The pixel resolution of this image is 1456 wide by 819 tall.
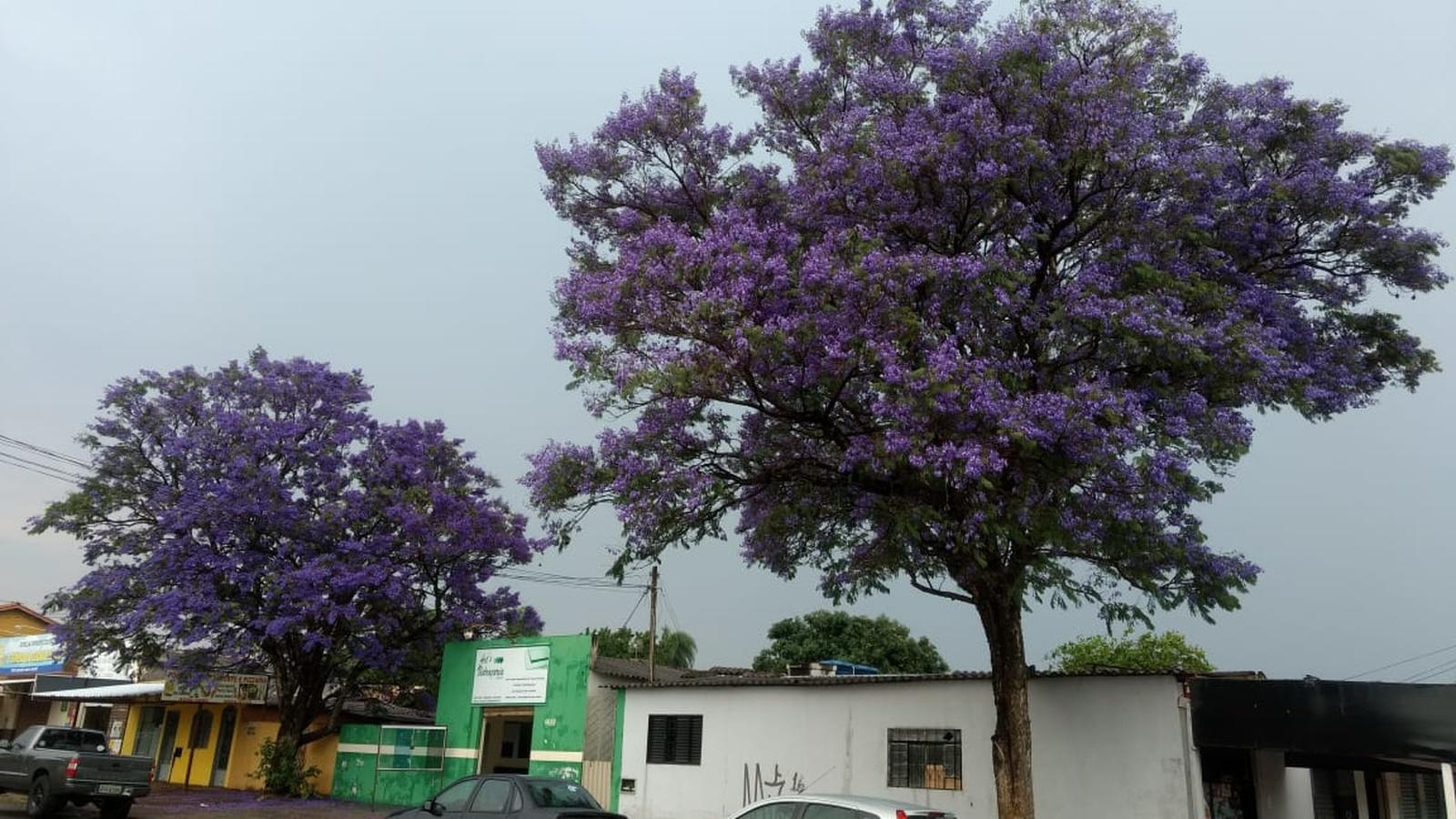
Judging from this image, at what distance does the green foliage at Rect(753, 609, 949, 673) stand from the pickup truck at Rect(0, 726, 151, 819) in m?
34.5

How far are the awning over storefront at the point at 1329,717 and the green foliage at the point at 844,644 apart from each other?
36.6 metres

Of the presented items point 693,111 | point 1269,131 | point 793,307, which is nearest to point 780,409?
point 793,307

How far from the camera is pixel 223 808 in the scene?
24.4 metres

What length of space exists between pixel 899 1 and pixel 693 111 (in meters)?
4.02

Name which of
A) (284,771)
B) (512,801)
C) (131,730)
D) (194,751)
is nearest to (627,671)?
(284,771)

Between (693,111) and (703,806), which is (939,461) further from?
(703,806)

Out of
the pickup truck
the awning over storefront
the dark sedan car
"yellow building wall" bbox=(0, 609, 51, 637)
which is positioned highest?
"yellow building wall" bbox=(0, 609, 51, 637)

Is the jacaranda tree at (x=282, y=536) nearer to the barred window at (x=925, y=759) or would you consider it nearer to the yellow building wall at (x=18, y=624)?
the barred window at (x=925, y=759)

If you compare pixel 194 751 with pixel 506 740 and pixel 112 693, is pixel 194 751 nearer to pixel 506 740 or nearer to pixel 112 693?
pixel 112 693

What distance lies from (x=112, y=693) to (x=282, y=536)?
40.0ft

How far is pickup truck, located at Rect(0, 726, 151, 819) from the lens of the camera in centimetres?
1902

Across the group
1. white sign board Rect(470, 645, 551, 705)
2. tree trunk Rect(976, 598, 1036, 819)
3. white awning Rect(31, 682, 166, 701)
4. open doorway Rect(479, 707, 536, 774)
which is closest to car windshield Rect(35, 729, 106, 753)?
white sign board Rect(470, 645, 551, 705)

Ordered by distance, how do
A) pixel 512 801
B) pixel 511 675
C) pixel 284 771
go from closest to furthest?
pixel 512 801, pixel 511 675, pixel 284 771

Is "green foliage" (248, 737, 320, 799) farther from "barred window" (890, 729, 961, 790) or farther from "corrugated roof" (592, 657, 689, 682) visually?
"barred window" (890, 729, 961, 790)
